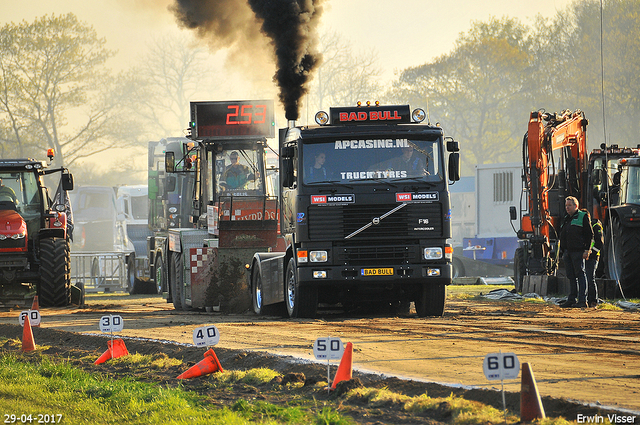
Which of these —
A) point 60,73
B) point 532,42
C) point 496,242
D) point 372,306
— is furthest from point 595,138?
point 372,306

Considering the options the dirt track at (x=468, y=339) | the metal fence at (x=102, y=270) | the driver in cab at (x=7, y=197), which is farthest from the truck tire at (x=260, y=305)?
the metal fence at (x=102, y=270)

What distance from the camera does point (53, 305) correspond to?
18.3 metres

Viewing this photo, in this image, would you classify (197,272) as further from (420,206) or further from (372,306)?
(420,206)

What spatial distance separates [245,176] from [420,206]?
262 inches

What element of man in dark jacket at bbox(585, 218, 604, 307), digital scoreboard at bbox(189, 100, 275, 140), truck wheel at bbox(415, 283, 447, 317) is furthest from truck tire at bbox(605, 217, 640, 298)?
digital scoreboard at bbox(189, 100, 275, 140)

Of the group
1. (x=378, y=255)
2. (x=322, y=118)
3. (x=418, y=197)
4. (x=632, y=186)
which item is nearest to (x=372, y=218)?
(x=378, y=255)

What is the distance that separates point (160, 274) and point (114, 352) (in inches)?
465

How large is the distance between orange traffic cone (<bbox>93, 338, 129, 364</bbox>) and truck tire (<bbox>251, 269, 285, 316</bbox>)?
6170 mm

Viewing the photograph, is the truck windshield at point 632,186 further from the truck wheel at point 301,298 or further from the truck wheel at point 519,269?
the truck wheel at point 301,298

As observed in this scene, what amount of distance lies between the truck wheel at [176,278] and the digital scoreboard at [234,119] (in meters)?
2.55

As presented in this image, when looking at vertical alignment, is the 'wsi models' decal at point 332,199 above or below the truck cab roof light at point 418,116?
below

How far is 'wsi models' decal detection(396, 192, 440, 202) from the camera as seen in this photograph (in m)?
14.0

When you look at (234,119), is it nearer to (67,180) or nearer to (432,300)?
(67,180)

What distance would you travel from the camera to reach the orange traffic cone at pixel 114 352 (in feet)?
34.0
